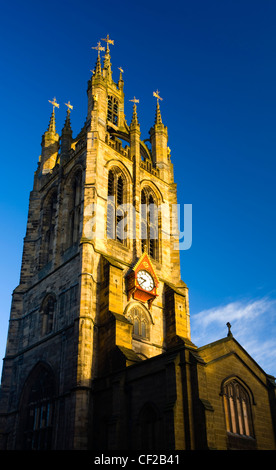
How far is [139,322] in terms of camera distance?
3080cm

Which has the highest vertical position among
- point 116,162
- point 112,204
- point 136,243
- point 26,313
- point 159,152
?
point 159,152

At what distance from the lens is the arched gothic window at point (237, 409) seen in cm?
2250

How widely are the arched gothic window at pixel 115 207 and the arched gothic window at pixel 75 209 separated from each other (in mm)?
2414

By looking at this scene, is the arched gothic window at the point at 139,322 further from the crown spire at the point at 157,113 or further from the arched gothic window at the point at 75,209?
the crown spire at the point at 157,113

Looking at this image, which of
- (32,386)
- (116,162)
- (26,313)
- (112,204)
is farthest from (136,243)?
(32,386)

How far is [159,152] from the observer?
43.1 m

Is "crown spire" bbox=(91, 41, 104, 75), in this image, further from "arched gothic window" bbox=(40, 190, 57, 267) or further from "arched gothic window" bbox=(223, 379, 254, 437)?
"arched gothic window" bbox=(223, 379, 254, 437)

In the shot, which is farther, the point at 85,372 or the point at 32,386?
the point at 32,386

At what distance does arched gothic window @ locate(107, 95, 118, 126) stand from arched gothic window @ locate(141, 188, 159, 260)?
36.5 ft

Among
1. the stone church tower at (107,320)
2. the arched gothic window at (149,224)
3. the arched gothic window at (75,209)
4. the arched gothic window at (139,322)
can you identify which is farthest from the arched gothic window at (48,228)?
the arched gothic window at (139,322)

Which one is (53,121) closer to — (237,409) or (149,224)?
(149,224)

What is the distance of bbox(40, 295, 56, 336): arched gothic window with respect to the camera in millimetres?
31594

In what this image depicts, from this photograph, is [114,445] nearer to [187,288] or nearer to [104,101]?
[187,288]

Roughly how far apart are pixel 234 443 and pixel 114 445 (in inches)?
223
